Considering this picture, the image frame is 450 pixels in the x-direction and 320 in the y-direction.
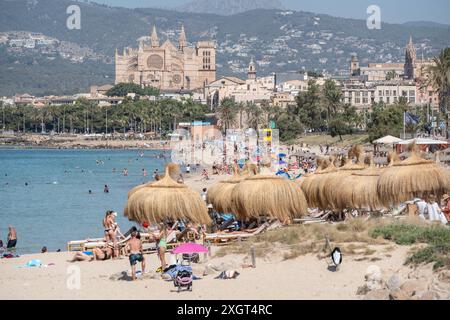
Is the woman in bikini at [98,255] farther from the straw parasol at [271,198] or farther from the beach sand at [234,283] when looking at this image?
the straw parasol at [271,198]

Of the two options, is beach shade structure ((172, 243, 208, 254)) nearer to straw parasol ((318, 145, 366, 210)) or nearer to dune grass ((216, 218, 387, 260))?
dune grass ((216, 218, 387, 260))

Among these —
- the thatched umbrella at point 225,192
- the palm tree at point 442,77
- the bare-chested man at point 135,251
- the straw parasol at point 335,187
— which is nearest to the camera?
the bare-chested man at point 135,251

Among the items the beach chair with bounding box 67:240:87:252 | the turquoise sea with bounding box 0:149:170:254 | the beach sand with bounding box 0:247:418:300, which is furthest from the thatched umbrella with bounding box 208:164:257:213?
the turquoise sea with bounding box 0:149:170:254

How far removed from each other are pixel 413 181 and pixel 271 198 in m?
3.33

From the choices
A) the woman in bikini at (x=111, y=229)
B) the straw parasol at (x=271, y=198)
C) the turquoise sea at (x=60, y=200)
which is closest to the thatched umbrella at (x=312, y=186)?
the straw parasol at (x=271, y=198)

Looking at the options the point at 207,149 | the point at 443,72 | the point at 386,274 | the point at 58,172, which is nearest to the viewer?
the point at 386,274

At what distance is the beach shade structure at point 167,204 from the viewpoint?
2361cm

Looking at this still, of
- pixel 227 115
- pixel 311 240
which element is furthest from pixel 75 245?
pixel 227 115

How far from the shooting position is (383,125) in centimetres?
8525

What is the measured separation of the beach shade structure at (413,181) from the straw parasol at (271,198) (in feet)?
7.00
